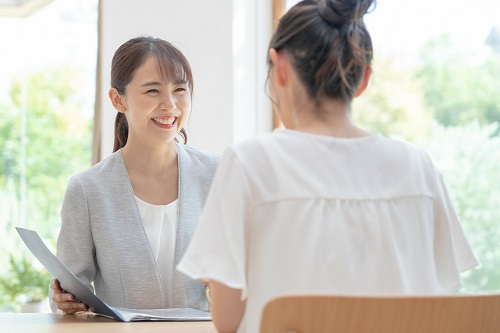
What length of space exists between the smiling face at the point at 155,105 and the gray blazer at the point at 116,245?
6.4 inches

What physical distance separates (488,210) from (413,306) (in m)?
2.90

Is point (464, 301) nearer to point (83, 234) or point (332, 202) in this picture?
point (332, 202)

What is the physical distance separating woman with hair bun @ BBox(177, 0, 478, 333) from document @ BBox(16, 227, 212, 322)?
0.49 meters

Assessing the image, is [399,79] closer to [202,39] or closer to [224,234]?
[202,39]

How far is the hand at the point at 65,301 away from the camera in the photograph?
199 cm

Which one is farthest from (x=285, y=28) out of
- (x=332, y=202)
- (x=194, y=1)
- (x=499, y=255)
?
(x=499, y=255)

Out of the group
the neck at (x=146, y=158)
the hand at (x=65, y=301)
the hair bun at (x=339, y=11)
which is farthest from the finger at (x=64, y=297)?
the hair bun at (x=339, y=11)

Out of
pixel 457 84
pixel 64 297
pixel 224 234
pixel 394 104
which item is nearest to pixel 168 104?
pixel 64 297

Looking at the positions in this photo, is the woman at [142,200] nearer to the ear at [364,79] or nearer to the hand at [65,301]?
the hand at [65,301]

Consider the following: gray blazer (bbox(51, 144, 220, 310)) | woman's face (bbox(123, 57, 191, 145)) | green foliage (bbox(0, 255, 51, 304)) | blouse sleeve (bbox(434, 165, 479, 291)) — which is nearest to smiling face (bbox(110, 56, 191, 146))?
woman's face (bbox(123, 57, 191, 145))

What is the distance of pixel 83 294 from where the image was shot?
6.20 ft

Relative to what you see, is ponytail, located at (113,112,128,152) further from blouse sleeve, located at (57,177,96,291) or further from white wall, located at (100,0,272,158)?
white wall, located at (100,0,272,158)

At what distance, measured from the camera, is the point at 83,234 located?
2184 millimetres

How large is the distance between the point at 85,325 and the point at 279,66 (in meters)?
0.79
